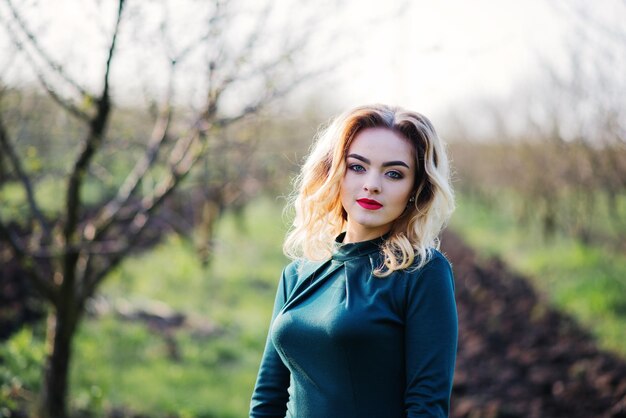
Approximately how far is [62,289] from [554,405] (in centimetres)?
415

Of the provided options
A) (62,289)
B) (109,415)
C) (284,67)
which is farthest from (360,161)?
(109,415)

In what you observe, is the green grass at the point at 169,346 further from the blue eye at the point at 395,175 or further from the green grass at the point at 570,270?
the green grass at the point at 570,270

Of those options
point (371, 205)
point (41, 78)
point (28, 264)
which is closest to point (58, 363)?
point (28, 264)

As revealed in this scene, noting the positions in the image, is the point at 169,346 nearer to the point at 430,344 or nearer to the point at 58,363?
the point at 58,363

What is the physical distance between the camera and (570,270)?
11062 mm

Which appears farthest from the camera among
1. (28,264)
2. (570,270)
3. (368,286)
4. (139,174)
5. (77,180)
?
(570,270)

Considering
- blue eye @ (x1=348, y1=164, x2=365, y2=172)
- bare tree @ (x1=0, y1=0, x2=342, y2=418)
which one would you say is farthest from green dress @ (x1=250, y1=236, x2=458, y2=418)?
bare tree @ (x1=0, y1=0, x2=342, y2=418)

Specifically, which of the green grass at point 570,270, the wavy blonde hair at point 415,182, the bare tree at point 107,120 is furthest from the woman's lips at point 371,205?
the green grass at point 570,270

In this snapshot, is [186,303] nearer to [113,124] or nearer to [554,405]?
[113,124]

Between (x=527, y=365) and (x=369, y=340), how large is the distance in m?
5.64

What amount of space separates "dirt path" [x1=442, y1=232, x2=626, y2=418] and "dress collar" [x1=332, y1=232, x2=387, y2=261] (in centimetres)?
385

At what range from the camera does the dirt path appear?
573 centimetres

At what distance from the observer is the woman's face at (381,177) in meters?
2.05

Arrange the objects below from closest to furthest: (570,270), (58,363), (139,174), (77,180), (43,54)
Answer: (43,54) → (77,180) → (139,174) → (58,363) → (570,270)
